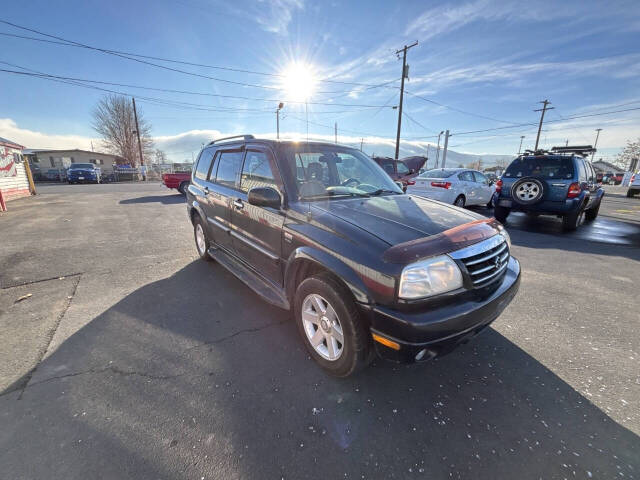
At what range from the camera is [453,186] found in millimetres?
8797

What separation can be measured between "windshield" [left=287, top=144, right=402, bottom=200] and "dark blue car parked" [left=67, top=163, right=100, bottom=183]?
29.8 meters

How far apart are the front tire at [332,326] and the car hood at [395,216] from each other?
0.49m

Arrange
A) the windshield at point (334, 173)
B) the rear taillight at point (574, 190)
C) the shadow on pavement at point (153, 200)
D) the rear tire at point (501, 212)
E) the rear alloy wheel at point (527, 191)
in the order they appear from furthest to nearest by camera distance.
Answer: the shadow on pavement at point (153, 200) < the rear tire at point (501, 212) < the rear alloy wheel at point (527, 191) < the rear taillight at point (574, 190) < the windshield at point (334, 173)

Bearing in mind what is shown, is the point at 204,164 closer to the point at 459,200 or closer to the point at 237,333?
the point at 237,333

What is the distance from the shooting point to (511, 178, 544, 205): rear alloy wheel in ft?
21.5

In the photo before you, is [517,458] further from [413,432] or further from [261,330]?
[261,330]

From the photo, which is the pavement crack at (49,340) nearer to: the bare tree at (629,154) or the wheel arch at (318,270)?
the wheel arch at (318,270)

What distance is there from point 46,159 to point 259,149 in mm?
58873

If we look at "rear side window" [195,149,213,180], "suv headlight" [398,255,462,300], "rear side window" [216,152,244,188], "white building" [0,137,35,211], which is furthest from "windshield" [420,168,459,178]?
"white building" [0,137,35,211]

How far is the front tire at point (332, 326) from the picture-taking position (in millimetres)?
1900

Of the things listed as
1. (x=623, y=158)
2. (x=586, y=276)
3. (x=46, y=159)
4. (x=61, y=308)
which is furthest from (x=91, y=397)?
(x=623, y=158)

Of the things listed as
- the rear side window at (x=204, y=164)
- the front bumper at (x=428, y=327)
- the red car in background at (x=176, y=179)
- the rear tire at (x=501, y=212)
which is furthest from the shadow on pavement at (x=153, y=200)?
the front bumper at (x=428, y=327)

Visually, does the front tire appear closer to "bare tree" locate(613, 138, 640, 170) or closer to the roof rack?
the roof rack

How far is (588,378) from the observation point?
2176 mm
